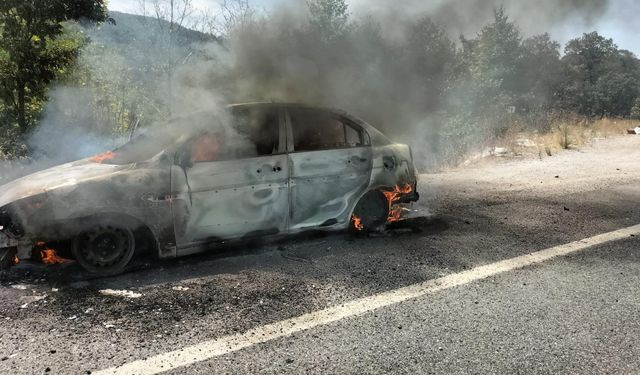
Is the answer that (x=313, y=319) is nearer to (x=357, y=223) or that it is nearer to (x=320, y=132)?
(x=357, y=223)

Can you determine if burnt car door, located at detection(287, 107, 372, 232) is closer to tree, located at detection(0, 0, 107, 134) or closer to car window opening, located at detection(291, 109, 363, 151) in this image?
car window opening, located at detection(291, 109, 363, 151)

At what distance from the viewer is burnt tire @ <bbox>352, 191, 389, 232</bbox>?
4988mm

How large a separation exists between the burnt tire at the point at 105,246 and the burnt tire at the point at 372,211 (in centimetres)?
231

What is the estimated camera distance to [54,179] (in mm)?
3793

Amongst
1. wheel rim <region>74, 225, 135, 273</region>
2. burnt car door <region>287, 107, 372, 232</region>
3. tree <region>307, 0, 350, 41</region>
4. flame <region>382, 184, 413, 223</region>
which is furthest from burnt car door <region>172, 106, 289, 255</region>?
tree <region>307, 0, 350, 41</region>

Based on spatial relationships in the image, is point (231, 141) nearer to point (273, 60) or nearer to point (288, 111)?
point (288, 111)

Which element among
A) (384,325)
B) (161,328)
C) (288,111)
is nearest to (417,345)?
(384,325)

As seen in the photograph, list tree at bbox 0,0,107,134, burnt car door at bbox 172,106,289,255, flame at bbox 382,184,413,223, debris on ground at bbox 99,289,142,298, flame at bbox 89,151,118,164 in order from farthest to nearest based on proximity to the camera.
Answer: tree at bbox 0,0,107,134, flame at bbox 382,184,413,223, flame at bbox 89,151,118,164, burnt car door at bbox 172,106,289,255, debris on ground at bbox 99,289,142,298

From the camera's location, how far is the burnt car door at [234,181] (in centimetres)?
395

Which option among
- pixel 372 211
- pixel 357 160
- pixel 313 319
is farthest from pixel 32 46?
pixel 313 319

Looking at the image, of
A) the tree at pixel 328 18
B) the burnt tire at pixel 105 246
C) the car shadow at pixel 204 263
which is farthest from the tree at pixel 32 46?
the burnt tire at pixel 105 246

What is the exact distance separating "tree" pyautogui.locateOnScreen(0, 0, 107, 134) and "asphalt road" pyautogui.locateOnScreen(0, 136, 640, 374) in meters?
5.56

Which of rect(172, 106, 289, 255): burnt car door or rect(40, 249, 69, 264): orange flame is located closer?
rect(40, 249, 69, 264): orange flame

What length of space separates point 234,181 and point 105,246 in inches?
46.9
